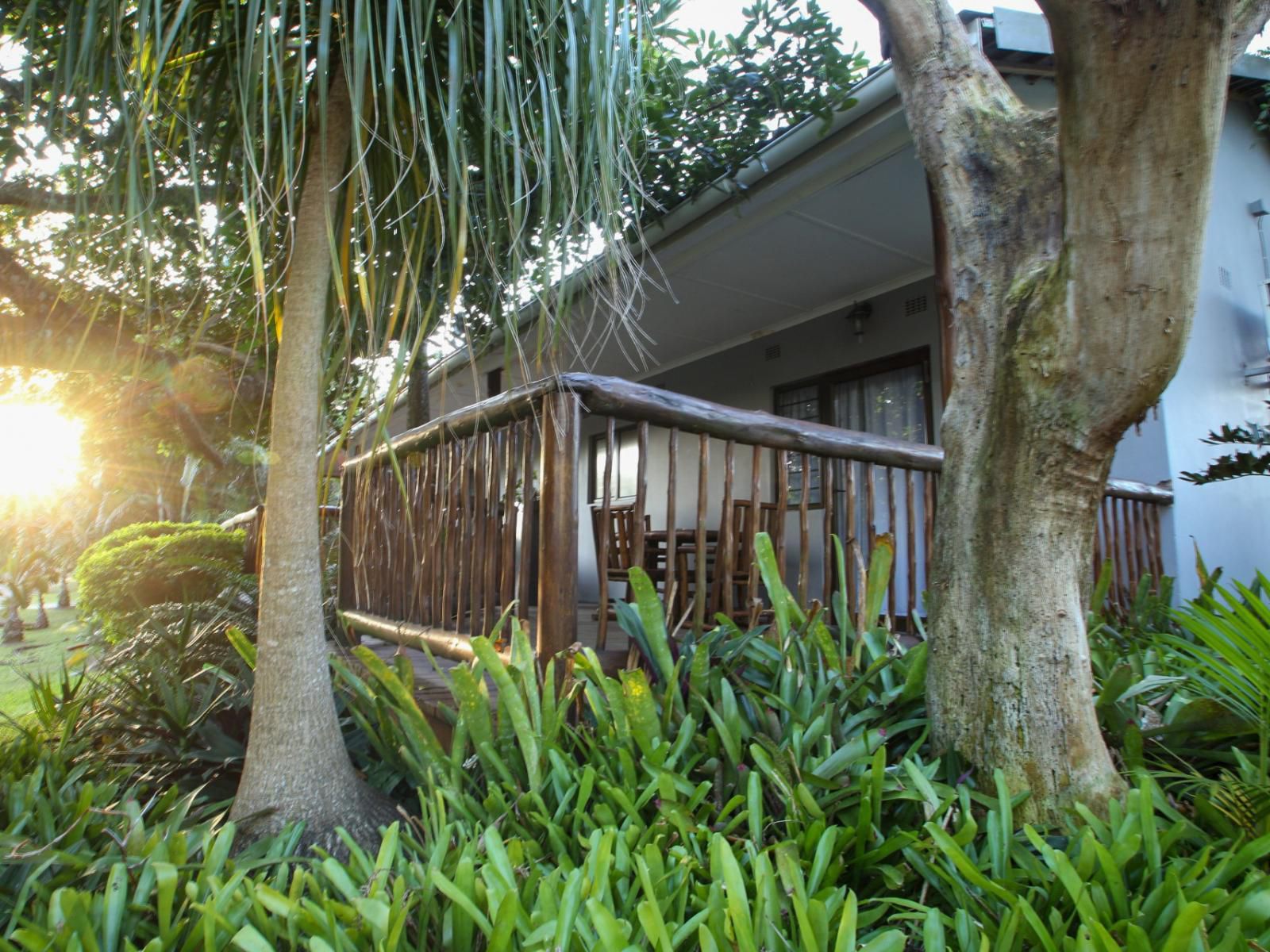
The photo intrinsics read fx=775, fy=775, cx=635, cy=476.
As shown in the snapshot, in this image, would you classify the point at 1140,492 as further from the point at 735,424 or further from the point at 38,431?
the point at 38,431

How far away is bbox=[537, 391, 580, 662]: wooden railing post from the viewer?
2.22 m

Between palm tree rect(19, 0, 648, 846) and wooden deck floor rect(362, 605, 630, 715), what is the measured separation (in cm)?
43

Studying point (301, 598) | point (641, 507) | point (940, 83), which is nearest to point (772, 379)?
point (641, 507)

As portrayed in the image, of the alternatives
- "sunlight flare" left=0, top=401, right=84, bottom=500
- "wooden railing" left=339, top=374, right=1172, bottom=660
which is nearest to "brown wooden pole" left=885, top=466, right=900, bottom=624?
"wooden railing" left=339, top=374, right=1172, bottom=660

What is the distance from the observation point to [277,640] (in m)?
1.96

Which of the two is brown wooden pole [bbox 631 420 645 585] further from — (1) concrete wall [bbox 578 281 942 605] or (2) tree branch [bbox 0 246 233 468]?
(1) concrete wall [bbox 578 281 942 605]

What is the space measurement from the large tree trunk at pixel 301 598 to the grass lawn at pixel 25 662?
1.22 m

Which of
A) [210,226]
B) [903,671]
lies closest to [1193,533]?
[903,671]

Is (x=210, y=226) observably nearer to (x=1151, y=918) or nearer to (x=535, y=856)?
(x=535, y=856)

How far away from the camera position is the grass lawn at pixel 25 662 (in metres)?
5.07

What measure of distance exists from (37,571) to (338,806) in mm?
21375

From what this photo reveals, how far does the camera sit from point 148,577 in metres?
5.71

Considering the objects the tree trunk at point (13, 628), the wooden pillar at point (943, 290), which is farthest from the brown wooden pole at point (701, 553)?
the tree trunk at point (13, 628)

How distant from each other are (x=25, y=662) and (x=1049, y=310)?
1002 centimetres
